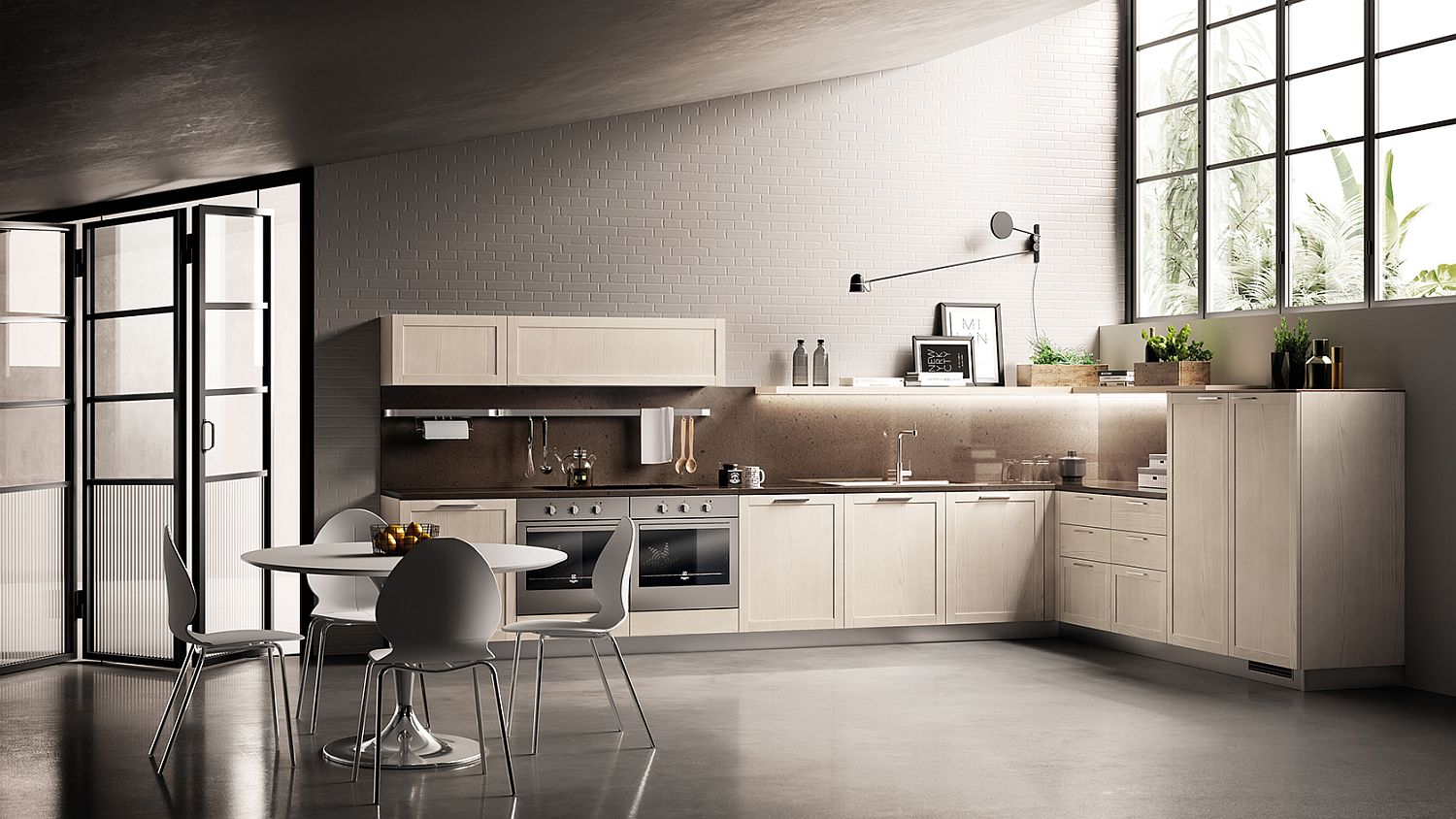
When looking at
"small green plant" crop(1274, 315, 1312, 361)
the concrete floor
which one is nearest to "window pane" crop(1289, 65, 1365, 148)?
"small green plant" crop(1274, 315, 1312, 361)

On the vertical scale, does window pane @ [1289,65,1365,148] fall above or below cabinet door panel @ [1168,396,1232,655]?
above

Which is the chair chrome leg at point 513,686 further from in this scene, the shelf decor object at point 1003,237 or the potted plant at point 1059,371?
the potted plant at point 1059,371

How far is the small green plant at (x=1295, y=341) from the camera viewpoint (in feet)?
24.6

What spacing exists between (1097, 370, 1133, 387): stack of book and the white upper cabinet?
7.97ft

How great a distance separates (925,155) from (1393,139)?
287 cm

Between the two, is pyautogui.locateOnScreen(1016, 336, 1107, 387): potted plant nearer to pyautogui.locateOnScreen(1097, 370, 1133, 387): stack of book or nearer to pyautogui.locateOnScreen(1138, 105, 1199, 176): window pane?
pyautogui.locateOnScreen(1097, 370, 1133, 387): stack of book

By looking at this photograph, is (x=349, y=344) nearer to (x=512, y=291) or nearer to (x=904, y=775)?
(x=512, y=291)

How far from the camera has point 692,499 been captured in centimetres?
806

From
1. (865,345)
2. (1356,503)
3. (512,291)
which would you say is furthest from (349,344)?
(1356,503)

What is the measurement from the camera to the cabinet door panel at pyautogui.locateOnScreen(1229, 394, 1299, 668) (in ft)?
22.9

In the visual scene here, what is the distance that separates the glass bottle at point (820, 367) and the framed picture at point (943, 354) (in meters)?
0.71

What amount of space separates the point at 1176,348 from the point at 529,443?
12.9 feet

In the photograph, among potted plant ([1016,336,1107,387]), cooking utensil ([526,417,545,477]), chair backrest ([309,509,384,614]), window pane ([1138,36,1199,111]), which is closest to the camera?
chair backrest ([309,509,384,614])

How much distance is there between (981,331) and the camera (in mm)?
9258
